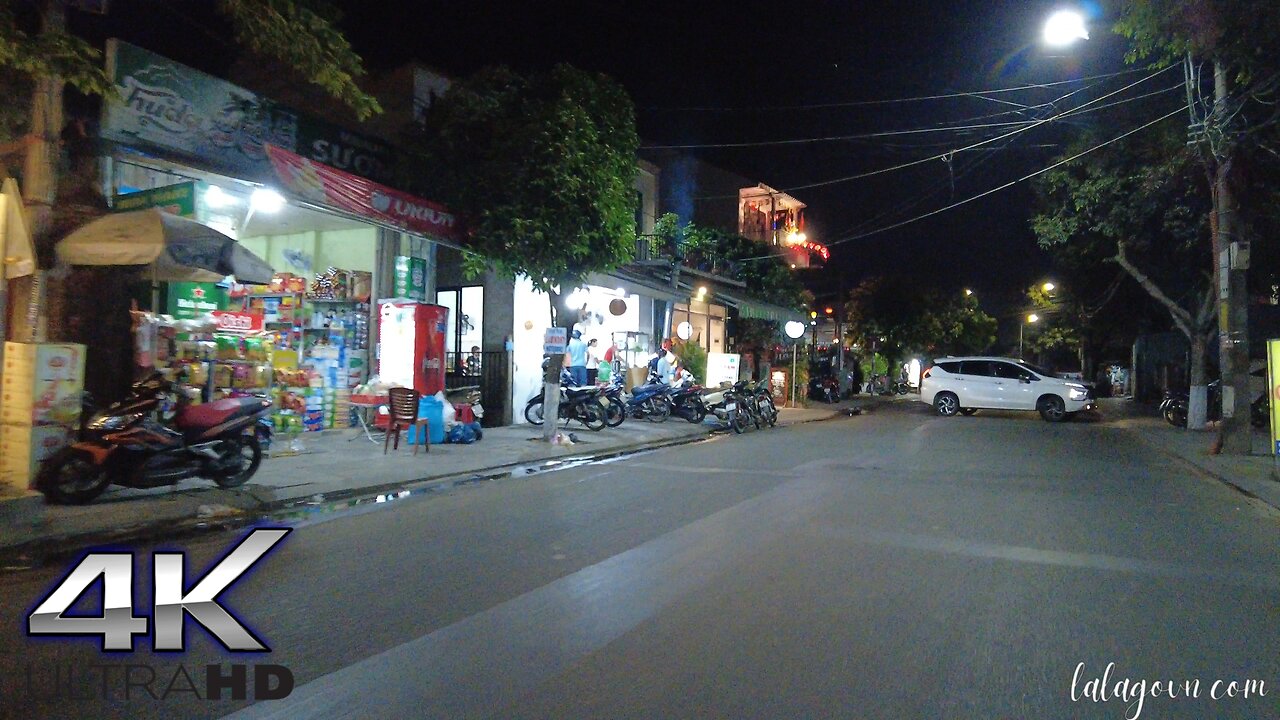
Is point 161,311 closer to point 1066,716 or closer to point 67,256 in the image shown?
point 67,256

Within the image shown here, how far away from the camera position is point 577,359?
765 inches

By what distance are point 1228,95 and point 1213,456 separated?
6388mm

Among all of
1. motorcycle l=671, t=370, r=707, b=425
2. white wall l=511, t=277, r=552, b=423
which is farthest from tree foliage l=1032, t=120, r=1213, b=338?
white wall l=511, t=277, r=552, b=423

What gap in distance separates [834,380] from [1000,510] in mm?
25046

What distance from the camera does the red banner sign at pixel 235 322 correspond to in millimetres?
12445

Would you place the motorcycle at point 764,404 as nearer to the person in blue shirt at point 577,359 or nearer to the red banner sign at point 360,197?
the person in blue shirt at point 577,359

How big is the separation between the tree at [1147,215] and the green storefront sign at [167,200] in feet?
58.4

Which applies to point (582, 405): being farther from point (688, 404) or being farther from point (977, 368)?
point (977, 368)

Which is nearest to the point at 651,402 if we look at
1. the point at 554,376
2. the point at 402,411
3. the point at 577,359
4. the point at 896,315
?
the point at 577,359

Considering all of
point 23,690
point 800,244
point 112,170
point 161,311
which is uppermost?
point 800,244

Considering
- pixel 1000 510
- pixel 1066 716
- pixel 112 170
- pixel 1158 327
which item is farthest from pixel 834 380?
pixel 1066 716

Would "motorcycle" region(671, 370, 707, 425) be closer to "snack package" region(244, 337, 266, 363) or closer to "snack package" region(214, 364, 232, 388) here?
Answer: "snack package" region(244, 337, 266, 363)

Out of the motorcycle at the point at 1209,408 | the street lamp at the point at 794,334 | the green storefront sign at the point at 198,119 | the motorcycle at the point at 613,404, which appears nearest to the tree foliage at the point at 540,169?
the green storefront sign at the point at 198,119

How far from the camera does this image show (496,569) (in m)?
6.47
